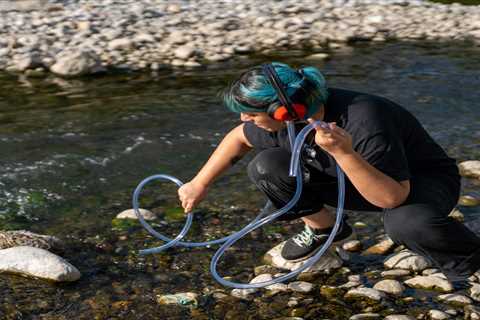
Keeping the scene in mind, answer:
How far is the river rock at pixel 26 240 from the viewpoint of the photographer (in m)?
4.40

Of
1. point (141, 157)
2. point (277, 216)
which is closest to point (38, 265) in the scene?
point (277, 216)

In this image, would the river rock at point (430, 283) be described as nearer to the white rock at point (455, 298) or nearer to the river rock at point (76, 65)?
the white rock at point (455, 298)

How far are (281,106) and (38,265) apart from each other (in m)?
1.58

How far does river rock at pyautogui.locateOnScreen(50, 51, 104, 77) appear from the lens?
9320mm

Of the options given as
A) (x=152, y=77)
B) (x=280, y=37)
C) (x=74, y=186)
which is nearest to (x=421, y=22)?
(x=280, y=37)

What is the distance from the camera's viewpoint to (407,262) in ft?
13.8

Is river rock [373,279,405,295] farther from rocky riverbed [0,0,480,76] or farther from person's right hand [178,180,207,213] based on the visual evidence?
rocky riverbed [0,0,480,76]

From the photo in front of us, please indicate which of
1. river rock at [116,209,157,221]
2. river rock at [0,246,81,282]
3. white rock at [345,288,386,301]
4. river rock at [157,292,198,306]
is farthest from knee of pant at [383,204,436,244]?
river rock at [116,209,157,221]

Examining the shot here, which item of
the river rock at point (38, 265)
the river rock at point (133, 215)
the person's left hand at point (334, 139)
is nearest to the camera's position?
the person's left hand at point (334, 139)

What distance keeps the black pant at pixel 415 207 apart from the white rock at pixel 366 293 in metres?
0.29

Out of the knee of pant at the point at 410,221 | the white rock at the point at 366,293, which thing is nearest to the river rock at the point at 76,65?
the white rock at the point at 366,293

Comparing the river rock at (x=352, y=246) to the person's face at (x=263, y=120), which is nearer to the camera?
the person's face at (x=263, y=120)

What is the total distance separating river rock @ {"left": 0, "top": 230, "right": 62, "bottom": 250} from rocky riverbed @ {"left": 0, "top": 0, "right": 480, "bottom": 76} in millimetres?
5086

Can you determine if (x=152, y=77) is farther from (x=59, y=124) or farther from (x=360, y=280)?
(x=360, y=280)
